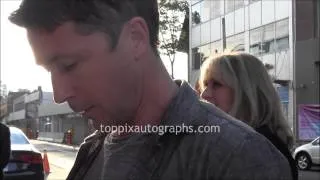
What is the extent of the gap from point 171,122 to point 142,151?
11 cm

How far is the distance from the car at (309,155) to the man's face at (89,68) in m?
17.7

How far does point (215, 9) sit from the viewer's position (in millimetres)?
33188

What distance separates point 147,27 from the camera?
60.4 inches

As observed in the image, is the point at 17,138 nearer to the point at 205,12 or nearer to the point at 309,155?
the point at 309,155

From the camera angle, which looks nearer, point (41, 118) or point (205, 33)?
point (205, 33)

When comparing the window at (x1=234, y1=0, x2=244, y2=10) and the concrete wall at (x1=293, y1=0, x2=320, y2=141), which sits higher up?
the window at (x1=234, y1=0, x2=244, y2=10)

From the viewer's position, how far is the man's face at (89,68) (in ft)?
4.77

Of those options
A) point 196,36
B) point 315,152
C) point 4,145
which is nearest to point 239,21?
point 196,36

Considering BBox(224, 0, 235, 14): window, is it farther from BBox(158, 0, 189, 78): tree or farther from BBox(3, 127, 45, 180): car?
BBox(158, 0, 189, 78): tree

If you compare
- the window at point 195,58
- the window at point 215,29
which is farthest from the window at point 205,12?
the window at point 195,58

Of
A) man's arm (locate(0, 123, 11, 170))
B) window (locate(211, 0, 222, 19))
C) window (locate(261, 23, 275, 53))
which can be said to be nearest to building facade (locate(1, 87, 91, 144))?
window (locate(211, 0, 222, 19))

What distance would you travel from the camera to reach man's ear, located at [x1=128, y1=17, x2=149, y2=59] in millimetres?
1508

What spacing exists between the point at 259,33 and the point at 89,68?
2754 cm

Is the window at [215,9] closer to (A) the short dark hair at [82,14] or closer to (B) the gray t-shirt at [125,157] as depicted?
(B) the gray t-shirt at [125,157]
